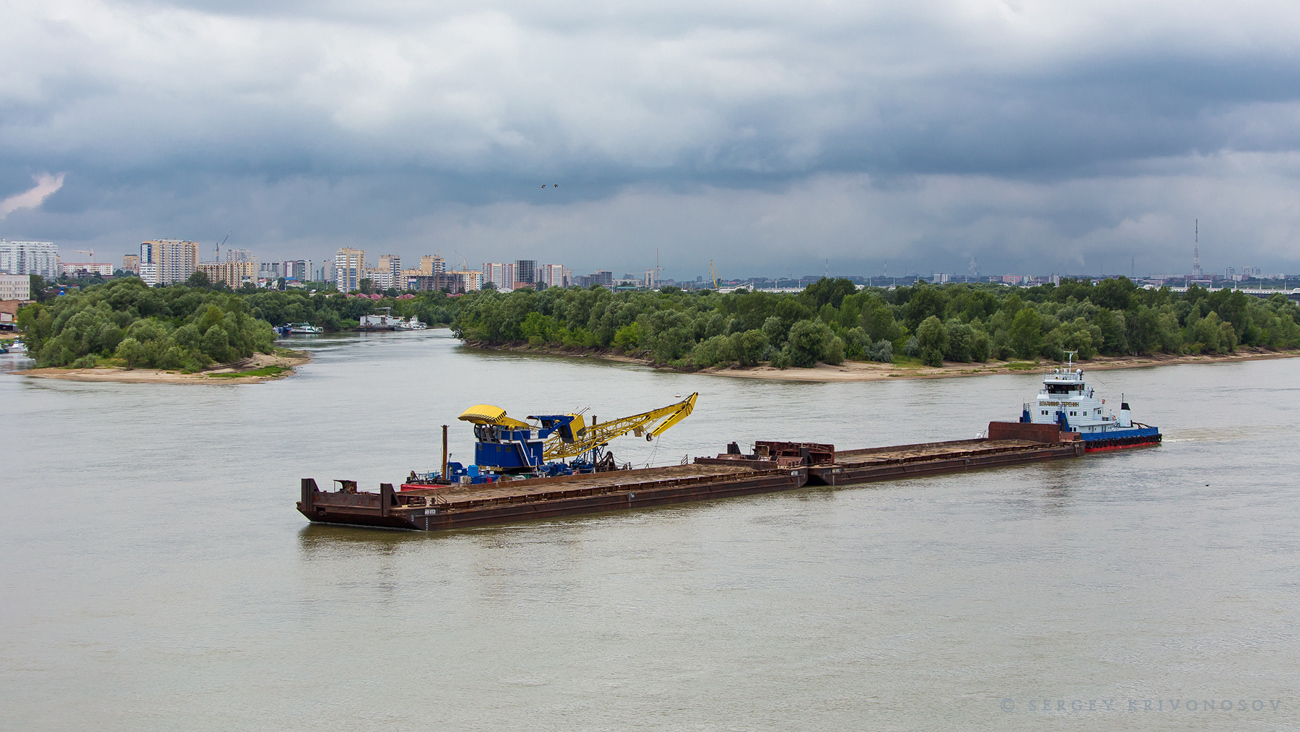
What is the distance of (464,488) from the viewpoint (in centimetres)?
3159

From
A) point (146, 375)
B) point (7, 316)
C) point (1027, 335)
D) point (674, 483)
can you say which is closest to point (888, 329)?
point (1027, 335)

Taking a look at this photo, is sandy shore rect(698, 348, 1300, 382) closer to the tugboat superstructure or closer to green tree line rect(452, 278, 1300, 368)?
green tree line rect(452, 278, 1300, 368)

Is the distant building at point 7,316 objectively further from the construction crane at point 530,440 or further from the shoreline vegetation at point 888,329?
the construction crane at point 530,440

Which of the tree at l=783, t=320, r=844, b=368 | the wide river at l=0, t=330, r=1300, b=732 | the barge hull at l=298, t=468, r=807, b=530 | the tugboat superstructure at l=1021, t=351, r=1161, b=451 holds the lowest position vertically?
the wide river at l=0, t=330, r=1300, b=732

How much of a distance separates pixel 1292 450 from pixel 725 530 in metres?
27.5

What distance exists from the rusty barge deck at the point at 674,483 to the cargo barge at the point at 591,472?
0.03m

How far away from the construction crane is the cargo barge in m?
0.03

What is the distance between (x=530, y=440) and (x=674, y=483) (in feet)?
14.7

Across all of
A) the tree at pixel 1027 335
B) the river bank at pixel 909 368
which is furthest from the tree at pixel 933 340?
the tree at pixel 1027 335

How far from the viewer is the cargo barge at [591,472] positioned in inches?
1141

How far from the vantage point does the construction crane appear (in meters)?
33.6

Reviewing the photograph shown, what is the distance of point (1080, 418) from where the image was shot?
46.8m

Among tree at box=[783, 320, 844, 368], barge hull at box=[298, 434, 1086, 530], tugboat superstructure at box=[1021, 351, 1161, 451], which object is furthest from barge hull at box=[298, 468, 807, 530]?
tree at box=[783, 320, 844, 368]

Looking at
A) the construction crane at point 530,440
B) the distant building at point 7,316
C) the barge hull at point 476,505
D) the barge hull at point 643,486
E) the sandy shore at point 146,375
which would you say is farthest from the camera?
the distant building at point 7,316
